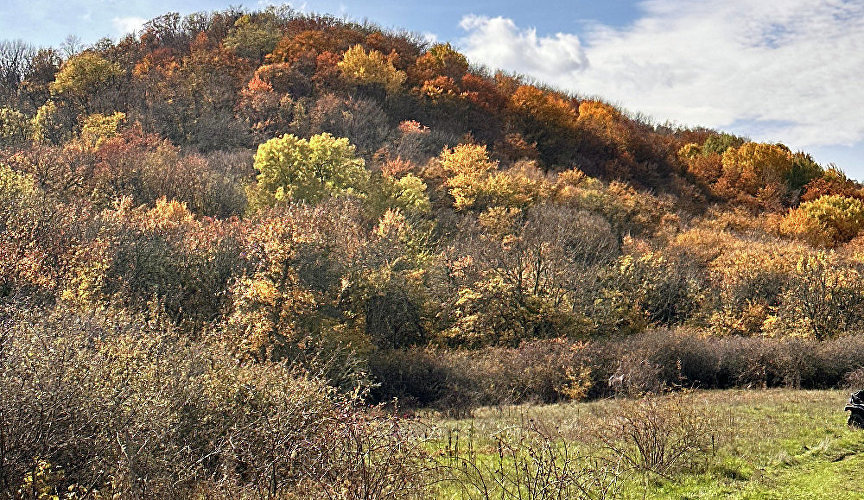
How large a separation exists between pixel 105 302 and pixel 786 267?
37.3 m

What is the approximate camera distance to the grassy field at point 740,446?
1319 cm

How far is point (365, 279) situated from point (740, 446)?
18.3 m

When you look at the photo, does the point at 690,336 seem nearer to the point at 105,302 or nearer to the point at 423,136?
the point at 105,302

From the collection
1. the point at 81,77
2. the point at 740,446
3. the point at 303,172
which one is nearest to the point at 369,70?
the point at 81,77

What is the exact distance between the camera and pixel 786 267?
42562mm

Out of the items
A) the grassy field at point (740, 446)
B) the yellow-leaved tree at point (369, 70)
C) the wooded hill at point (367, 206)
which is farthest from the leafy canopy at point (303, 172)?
the yellow-leaved tree at point (369, 70)

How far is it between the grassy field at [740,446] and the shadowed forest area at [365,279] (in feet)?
0.67

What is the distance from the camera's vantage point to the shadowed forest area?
10.5m

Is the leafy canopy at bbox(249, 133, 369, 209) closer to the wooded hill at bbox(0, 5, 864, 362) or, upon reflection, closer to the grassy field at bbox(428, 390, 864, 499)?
the wooded hill at bbox(0, 5, 864, 362)

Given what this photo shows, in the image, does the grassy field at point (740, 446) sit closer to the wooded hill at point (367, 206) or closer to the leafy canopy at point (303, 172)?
the wooded hill at point (367, 206)

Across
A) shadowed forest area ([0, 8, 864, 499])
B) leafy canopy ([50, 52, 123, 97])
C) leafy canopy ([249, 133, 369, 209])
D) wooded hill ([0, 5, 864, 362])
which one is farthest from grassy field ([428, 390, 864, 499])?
leafy canopy ([50, 52, 123, 97])

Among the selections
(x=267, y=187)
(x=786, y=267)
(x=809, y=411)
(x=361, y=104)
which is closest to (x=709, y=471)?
(x=809, y=411)

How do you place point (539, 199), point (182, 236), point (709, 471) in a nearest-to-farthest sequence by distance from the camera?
point (709, 471), point (182, 236), point (539, 199)

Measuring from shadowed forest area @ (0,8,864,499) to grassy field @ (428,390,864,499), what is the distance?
204mm
